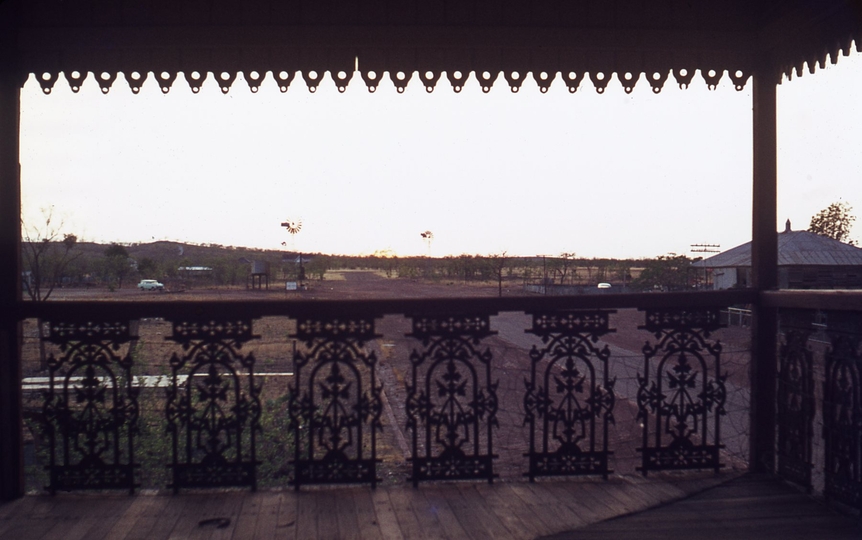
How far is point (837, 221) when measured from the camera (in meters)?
4.65

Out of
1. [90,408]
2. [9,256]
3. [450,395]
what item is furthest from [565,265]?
[9,256]

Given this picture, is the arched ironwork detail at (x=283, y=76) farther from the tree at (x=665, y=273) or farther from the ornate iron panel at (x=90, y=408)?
the tree at (x=665, y=273)

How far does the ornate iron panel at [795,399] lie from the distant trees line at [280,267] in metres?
1.05

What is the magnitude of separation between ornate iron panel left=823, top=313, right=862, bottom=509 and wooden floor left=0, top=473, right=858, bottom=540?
0.24 meters

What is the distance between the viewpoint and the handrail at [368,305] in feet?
9.65

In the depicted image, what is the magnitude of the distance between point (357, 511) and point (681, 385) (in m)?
1.81

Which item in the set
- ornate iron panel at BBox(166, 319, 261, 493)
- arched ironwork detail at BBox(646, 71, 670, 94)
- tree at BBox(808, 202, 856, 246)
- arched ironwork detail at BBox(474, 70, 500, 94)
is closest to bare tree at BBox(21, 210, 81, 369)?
ornate iron panel at BBox(166, 319, 261, 493)

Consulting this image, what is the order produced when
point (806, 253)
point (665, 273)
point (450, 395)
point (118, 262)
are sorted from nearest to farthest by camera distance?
point (450, 395)
point (806, 253)
point (665, 273)
point (118, 262)

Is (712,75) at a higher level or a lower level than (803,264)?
higher

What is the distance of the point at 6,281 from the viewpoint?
9.84ft

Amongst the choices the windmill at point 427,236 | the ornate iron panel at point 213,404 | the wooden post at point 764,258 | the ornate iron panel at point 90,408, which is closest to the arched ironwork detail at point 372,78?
the ornate iron panel at point 213,404

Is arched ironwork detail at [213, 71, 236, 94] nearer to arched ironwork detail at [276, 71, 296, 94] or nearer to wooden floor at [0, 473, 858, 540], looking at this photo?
arched ironwork detail at [276, 71, 296, 94]

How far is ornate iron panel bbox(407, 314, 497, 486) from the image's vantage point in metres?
3.06

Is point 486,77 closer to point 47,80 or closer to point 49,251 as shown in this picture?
point 47,80
